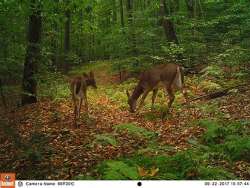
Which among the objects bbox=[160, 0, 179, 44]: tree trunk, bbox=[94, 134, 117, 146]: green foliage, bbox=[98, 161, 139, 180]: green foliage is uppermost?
bbox=[160, 0, 179, 44]: tree trunk

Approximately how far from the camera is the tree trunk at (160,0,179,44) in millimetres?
16500

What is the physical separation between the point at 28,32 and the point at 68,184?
5910mm

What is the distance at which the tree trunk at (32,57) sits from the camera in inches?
408

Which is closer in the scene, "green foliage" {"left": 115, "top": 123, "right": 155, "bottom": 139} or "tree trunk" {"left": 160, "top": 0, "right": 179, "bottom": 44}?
"green foliage" {"left": 115, "top": 123, "right": 155, "bottom": 139}

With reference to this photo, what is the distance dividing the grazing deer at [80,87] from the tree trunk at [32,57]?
84cm

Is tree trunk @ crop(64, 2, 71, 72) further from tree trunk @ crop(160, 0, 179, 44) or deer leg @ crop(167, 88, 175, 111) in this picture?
tree trunk @ crop(160, 0, 179, 44)

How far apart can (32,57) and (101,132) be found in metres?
2.99

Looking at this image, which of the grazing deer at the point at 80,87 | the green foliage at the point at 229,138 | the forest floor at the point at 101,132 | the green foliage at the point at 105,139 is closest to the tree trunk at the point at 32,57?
the forest floor at the point at 101,132

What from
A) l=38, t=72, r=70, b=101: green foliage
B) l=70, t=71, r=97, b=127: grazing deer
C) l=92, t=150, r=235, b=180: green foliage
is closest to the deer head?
l=70, t=71, r=97, b=127: grazing deer

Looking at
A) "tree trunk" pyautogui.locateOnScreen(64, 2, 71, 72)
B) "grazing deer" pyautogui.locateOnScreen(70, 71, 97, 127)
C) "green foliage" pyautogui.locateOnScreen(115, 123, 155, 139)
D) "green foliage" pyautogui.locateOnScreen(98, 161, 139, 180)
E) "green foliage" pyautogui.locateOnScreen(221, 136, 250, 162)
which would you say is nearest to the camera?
"green foliage" pyautogui.locateOnScreen(98, 161, 139, 180)

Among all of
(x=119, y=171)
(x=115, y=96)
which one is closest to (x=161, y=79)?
(x=115, y=96)

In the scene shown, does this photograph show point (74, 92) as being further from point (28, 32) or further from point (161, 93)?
point (161, 93)

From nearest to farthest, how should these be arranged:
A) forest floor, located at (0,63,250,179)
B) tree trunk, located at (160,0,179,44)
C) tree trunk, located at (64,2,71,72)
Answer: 1. forest floor, located at (0,63,250,179)
2. tree trunk, located at (64,2,71,72)
3. tree trunk, located at (160,0,179,44)

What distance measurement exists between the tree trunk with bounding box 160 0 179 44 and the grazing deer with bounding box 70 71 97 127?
6.11 metres
